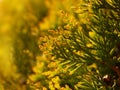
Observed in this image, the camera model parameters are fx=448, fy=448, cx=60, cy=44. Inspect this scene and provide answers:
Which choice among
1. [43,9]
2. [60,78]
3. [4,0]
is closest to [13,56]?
[60,78]

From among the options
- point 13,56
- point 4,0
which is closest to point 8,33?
point 4,0

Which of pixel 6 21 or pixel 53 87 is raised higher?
pixel 6 21

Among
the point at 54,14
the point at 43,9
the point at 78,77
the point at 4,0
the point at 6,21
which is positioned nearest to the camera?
the point at 78,77

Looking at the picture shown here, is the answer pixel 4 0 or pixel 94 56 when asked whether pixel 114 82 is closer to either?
pixel 94 56

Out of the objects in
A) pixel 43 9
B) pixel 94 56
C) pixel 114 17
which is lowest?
pixel 94 56

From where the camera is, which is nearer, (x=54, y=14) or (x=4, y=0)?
(x=54, y=14)

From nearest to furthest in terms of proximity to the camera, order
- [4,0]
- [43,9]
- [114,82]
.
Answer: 1. [114,82]
2. [43,9]
3. [4,0]
